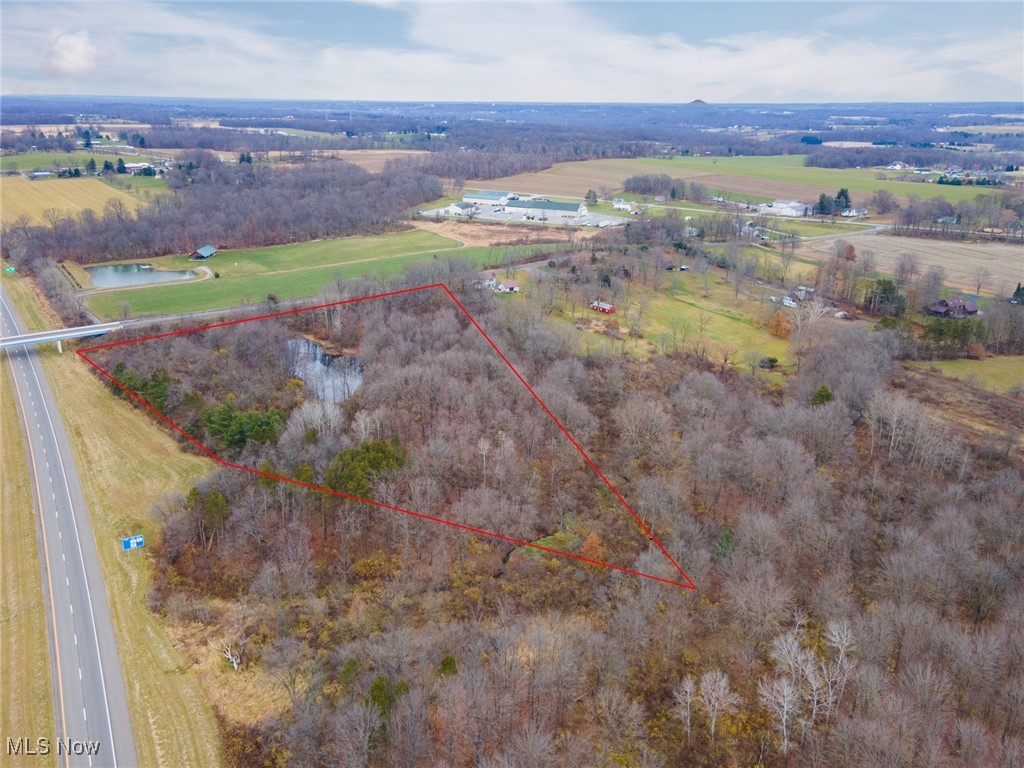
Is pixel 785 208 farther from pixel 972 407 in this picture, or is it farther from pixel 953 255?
pixel 972 407

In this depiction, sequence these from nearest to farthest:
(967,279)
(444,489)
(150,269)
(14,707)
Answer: (14,707) → (444,489) → (967,279) → (150,269)

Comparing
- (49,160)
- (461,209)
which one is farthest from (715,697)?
(49,160)

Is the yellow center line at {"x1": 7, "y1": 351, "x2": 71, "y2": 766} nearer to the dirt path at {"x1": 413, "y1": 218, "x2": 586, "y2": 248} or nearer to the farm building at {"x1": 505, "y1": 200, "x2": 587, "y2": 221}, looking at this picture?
the dirt path at {"x1": 413, "y1": 218, "x2": 586, "y2": 248}

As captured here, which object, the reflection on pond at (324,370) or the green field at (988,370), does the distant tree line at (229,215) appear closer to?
the reflection on pond at (324,370)

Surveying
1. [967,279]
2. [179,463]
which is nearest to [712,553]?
[179,463]

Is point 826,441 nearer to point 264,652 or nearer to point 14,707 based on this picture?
point 264,652

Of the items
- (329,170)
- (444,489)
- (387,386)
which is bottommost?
(444,489)

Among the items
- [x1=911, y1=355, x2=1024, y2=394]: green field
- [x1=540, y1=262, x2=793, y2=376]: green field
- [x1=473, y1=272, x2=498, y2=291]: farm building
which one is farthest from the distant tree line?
[x1=911, y1=355, x2=1024, y2=394]: green field
